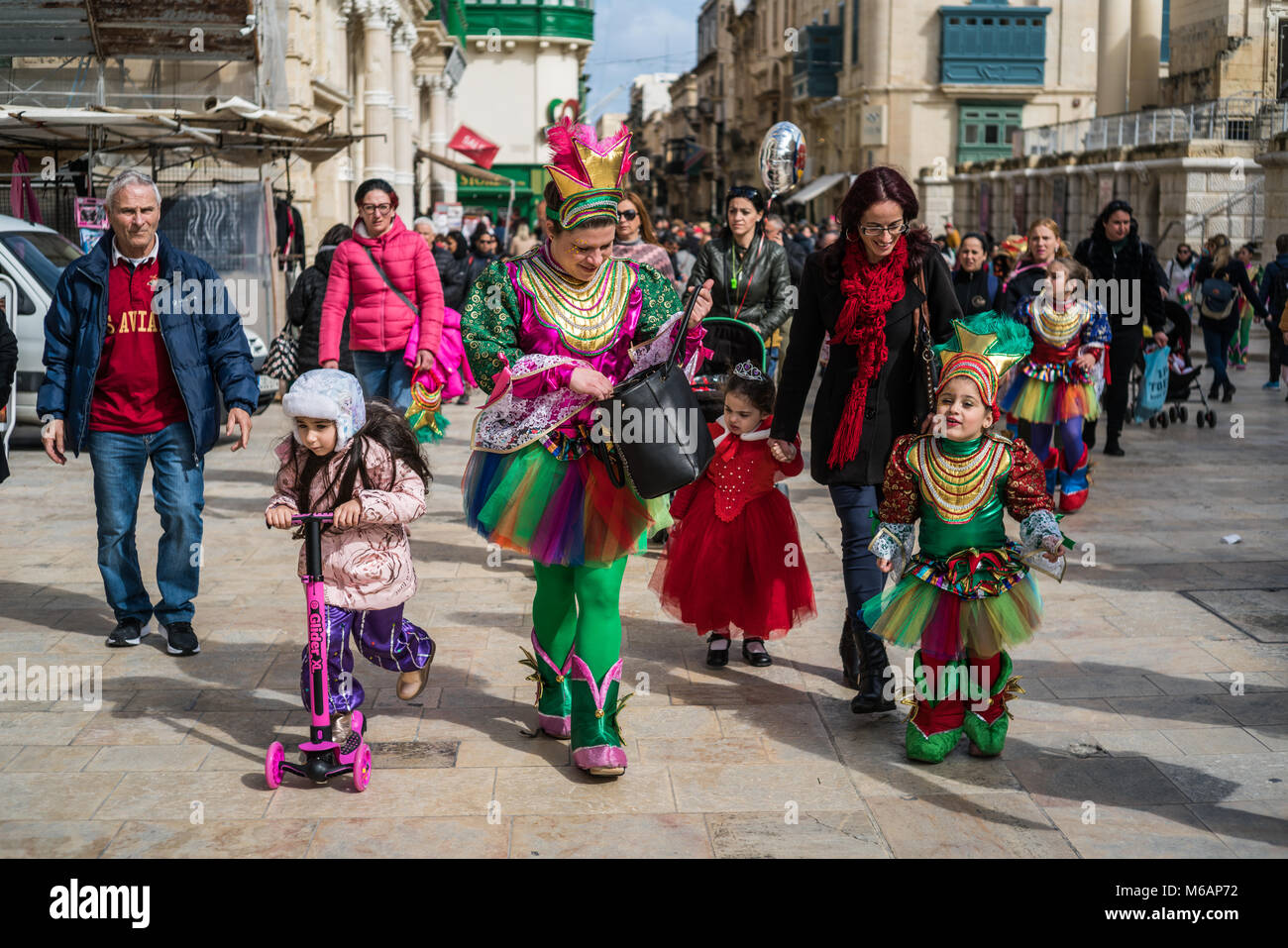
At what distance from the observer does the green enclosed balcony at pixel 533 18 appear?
1972 inches

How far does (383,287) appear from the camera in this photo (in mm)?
8211

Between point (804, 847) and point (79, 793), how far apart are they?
226 centimetres

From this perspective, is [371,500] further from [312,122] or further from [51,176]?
[312,122]

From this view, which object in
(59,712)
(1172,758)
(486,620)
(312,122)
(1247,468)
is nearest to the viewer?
(1172,758)

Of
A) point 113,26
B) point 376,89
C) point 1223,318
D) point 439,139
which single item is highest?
point 439,139

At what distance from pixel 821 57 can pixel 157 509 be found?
5400 centimetres

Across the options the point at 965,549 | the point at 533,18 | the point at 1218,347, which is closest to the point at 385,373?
the point at 965,549

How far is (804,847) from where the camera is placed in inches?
167

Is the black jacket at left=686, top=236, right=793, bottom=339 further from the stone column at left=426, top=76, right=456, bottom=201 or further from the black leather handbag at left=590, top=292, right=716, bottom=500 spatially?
the stone column at left=426, top=76, right=456, bottom=201

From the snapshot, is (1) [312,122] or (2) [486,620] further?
(1) [312,122]

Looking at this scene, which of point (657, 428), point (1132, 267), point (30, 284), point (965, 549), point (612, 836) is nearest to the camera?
point (612, 836)

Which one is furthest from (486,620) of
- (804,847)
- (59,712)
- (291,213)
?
(291,213)

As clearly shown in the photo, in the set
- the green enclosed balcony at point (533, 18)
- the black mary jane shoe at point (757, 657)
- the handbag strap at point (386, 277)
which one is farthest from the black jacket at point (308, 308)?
the green enclosed balcony at point (533, 18)

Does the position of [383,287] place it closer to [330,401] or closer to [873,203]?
[330,401]
